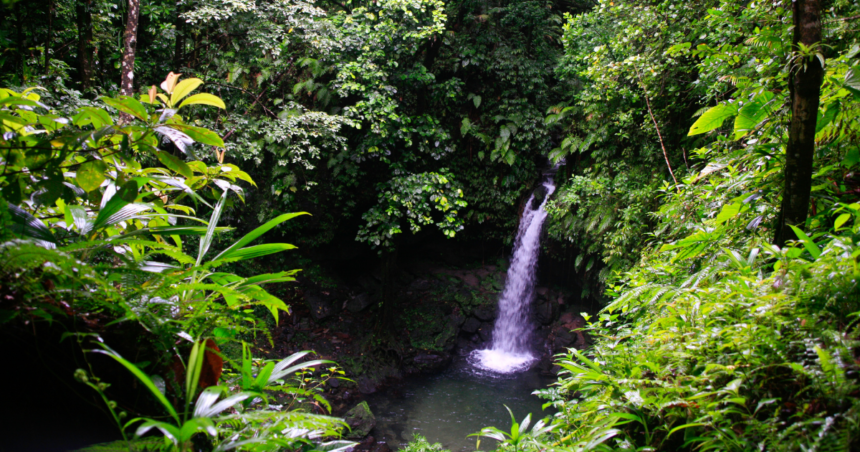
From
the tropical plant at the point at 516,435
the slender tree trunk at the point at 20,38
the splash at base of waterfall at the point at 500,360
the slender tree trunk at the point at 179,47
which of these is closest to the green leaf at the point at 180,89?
the tropical plant at the point at 516,435

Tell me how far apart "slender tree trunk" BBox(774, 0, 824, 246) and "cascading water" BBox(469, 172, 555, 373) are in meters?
7.00

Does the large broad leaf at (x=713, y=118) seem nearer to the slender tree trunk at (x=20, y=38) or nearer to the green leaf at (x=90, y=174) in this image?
the green leaf at (x=90, y=174)

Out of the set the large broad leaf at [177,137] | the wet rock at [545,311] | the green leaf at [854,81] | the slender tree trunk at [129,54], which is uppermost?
the slender tree trunk at [129,54]

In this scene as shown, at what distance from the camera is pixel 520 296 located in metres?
9.27

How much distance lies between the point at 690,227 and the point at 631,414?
2.51 meters

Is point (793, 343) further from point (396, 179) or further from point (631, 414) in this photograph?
point (396, 179)

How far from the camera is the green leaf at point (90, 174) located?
1.32 meters

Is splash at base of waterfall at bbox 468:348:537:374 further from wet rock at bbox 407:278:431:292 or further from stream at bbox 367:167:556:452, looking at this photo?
wet rock at bbox 407:278:431:292

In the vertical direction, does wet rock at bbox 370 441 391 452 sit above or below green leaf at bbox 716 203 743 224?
below

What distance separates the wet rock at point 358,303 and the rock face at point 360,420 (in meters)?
2.69

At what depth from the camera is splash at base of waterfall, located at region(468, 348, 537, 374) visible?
8.38m

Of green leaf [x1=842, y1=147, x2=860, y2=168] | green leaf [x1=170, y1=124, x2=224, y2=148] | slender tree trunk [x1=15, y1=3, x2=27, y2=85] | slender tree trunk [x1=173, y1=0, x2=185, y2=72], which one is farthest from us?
slender tree trunk [x1=173, y1=0, x2=185, y2=72]

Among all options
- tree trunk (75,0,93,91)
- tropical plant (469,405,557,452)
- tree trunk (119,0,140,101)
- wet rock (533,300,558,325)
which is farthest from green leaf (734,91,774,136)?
tree trunk (75,0,93,91)

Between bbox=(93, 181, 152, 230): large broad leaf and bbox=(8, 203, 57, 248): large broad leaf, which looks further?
bbox=(93, 181, 152, 230): large broad leaf
